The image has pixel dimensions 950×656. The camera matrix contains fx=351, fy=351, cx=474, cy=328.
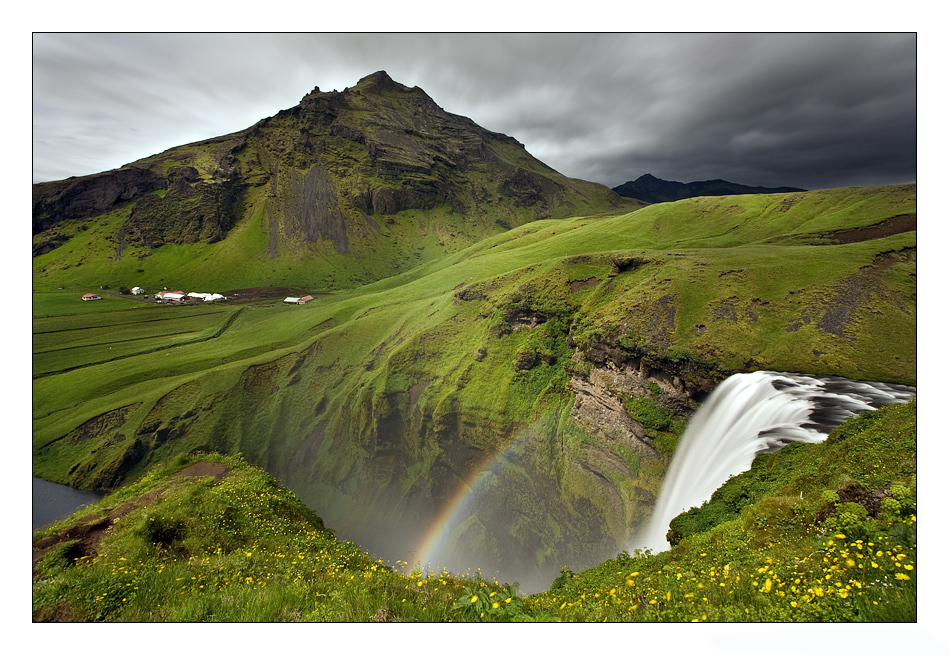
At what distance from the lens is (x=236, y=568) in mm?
8320

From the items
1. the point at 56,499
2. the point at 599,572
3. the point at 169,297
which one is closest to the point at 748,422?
the point at 599,572

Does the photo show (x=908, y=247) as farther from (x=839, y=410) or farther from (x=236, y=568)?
(x=236, y=568)

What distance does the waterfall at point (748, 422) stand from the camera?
1478 centimetres

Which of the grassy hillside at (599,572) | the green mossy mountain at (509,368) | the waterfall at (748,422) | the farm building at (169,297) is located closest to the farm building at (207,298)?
the farm building at (169,297)

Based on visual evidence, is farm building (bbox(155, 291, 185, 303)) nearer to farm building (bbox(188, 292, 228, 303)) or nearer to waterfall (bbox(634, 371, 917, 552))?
farm building (bbox(188, 292, 228, 303))

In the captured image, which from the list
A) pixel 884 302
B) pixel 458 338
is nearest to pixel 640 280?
pixel 884 302

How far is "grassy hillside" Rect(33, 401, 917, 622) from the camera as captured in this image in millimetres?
5520

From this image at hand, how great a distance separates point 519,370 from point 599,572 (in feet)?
88.8

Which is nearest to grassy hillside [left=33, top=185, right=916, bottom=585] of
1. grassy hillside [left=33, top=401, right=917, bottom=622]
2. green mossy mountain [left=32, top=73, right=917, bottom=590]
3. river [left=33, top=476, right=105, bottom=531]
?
green mossy mountain [left=32, top=73, right=917, bottom=590]

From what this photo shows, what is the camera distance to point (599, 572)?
10969mm

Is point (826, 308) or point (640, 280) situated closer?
point (826, 308)

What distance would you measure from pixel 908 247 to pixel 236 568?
44.3 meters

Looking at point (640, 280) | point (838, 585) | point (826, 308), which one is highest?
point (640, 280)

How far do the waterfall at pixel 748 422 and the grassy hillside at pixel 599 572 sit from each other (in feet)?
13.5
